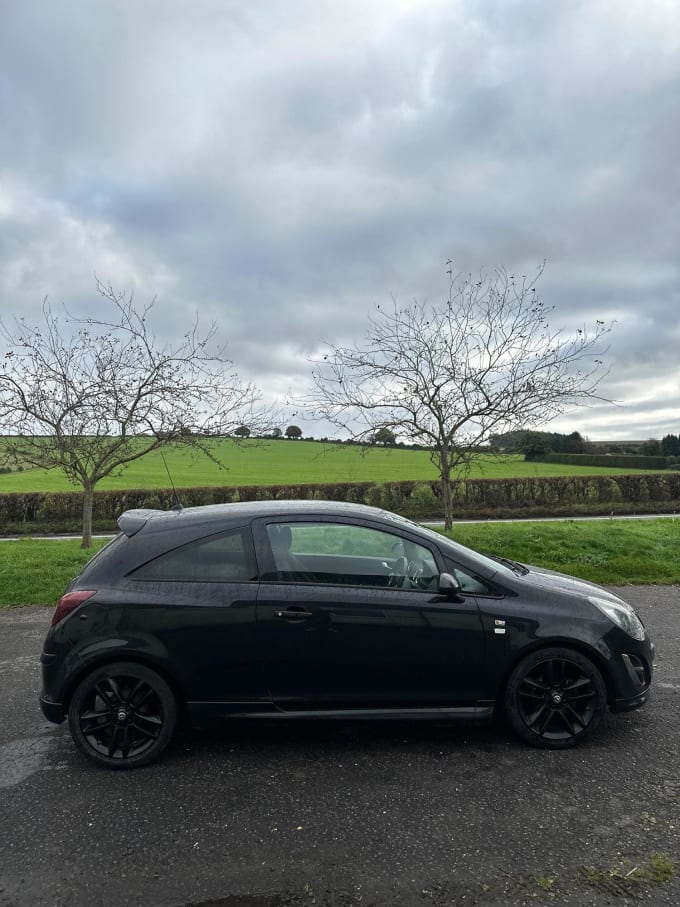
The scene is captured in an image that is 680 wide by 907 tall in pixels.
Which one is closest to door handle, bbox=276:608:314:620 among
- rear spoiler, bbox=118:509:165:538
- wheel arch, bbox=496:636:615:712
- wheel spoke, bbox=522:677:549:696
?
rear spoiler, bbox=118:509:165:538

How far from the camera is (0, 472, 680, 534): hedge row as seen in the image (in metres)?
23.2

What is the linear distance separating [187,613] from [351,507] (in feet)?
4.44

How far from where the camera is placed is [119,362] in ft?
39.6

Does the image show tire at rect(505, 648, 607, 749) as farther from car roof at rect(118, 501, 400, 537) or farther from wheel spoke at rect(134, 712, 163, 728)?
wheel spoke at rect(134, 712, 163, 728)

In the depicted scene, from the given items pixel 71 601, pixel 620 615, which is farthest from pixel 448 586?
pixel 71 601

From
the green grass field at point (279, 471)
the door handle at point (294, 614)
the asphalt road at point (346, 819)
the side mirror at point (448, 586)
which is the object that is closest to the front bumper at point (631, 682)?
the asphalt road at point (346, 819)

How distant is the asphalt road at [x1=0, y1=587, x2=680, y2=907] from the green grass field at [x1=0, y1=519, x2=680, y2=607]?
4.83 m

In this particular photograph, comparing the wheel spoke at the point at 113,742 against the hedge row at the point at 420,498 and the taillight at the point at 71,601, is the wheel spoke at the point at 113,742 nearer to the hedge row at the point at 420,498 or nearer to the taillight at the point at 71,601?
the taillight at the point at 71,601

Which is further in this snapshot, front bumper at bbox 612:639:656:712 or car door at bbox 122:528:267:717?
front bumper at bbox 612:639:656:712

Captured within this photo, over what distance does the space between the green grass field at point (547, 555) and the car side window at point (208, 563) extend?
4.95 meters

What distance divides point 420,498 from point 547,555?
15.9m

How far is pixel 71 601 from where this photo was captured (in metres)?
3.67

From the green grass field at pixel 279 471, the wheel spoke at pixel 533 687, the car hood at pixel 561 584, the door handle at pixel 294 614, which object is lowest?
the wheel spoke at pixel 533 687

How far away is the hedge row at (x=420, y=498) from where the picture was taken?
76.1 ft
